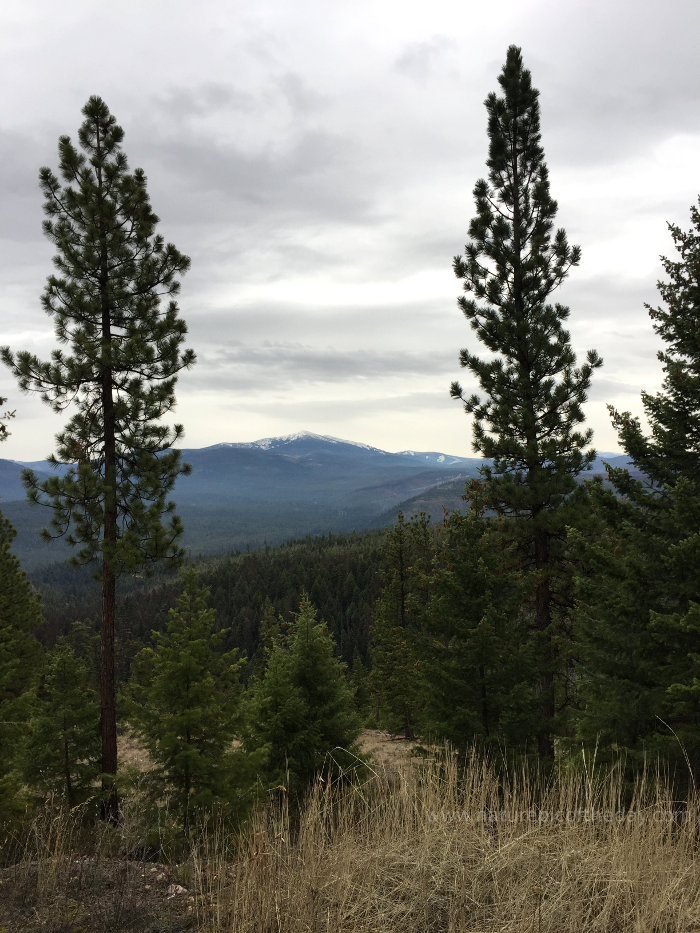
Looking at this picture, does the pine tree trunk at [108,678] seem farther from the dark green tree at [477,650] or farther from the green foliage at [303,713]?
the dark green tree at [477,650]

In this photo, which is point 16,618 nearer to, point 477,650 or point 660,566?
point 477,650

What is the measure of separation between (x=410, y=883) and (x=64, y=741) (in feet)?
40.4

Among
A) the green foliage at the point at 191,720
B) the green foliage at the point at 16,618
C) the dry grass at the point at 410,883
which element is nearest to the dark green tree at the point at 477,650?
the green foliage at the point at 191,720

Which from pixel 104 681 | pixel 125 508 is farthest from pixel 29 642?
pixel 125 508

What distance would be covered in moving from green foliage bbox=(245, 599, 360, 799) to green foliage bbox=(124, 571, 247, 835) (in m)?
0.72

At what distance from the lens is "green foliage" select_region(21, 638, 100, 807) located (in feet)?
40.7

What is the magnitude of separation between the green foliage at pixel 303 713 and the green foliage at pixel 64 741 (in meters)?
4.23

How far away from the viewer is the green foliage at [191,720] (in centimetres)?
1053

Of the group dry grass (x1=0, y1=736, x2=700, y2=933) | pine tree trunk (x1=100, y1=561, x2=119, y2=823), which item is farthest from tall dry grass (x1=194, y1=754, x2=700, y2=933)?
pine tree trunk (x1=100, y1=561, x2=119, y2=823)

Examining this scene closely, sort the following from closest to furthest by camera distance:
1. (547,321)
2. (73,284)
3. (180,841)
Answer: (180,841), (73,284), (547,321)

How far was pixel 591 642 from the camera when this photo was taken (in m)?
9.23

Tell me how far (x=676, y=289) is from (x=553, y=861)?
955 centimetres

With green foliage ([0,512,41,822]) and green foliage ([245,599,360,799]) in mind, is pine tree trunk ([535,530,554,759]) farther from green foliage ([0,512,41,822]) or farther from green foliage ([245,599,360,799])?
green foliage ([0,512,41,822])

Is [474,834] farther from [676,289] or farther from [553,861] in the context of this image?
[676,289]
